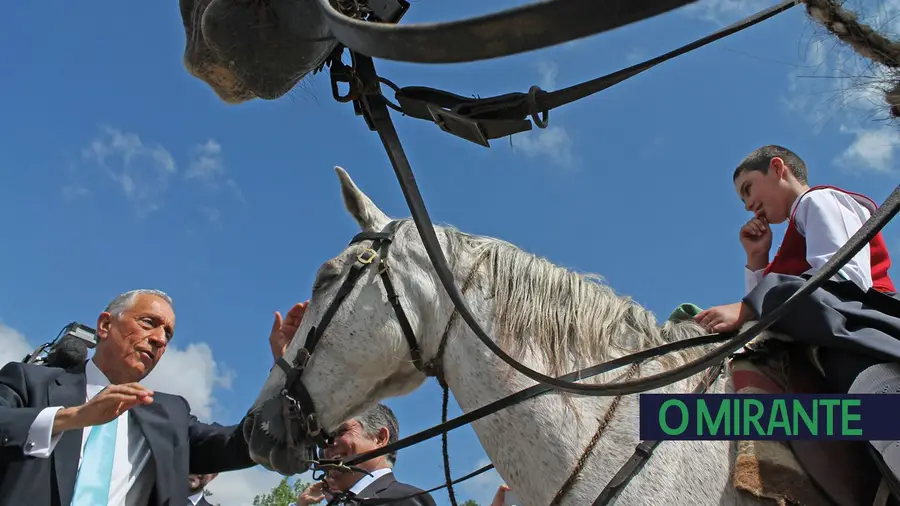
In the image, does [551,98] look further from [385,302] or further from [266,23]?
[385,302]

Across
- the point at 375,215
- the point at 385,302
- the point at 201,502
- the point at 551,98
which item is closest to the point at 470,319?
the point at 551,98

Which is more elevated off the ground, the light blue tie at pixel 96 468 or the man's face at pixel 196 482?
the man's face at pixel 196 482

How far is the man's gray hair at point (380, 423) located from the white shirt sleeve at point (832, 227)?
3996 mm

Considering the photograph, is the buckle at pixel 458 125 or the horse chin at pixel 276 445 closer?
the buckle at pixel 458 125

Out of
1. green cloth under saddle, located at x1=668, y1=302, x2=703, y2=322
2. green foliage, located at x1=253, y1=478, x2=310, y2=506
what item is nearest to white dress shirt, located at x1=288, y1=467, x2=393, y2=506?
green cloth under saddle, located at x1=668, y1=302, x2=703, y2=322

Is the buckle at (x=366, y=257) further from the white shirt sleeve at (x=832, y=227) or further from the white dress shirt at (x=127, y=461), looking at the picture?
the white shirt sleeve at (x=832, y=227)

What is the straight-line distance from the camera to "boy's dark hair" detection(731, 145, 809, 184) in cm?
368

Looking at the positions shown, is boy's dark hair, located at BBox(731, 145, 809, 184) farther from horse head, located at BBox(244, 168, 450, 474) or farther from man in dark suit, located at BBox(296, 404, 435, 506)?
man in dark suit, located at BBox(296, 404, 435, 506)

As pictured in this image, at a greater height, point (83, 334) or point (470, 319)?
point (83, 334)

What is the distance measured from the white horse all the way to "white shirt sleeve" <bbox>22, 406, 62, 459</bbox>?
35.9 inches

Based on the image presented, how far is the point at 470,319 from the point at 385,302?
142cm

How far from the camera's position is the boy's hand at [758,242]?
363 cm

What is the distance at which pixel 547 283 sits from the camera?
3225mm

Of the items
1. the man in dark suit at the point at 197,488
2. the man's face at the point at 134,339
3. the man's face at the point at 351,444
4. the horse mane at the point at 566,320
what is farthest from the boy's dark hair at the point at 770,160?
the man in dark suit at the point at 197,488
